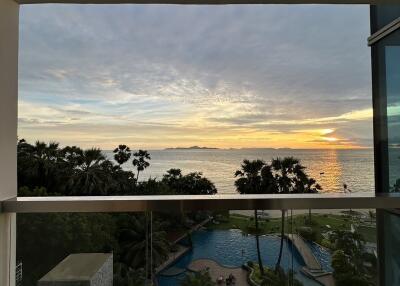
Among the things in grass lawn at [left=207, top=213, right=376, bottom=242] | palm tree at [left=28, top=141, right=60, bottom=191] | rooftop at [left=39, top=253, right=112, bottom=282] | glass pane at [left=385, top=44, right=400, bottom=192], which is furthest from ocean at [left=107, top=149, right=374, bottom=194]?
palm tree at [left=28, top=141, right=60, bottom=191]

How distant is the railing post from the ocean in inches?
82.9

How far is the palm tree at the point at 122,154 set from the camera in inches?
316

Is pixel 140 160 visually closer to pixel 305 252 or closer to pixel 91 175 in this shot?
pixel 91 175

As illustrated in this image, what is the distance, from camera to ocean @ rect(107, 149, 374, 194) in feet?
11.7

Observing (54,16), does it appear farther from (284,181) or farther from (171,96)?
(284,181)

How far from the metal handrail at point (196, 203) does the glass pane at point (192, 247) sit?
0.05 metres

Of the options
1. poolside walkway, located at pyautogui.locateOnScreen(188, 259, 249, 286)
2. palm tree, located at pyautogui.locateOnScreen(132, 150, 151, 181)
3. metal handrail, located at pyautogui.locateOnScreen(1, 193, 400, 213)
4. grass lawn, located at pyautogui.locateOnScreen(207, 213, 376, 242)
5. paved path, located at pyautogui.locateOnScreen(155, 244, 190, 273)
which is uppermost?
palm tree, located at pyautogui.locateOnScreen(132, 150, 151, 181)

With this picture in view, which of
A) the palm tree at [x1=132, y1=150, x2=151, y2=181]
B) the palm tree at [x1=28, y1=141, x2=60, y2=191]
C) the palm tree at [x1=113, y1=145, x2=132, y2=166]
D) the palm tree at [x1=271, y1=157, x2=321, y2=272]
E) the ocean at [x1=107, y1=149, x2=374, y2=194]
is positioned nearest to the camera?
the ocean at [x1=107, y1=149, x2=374, y2=194]

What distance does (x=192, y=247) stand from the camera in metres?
1.97

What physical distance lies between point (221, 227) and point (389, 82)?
2.53 m

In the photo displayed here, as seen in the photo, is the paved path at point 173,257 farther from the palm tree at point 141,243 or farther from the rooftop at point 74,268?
the rooftop at point 74,268

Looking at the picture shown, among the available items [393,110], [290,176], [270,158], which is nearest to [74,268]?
[393,110]

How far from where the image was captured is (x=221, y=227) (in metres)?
1.95

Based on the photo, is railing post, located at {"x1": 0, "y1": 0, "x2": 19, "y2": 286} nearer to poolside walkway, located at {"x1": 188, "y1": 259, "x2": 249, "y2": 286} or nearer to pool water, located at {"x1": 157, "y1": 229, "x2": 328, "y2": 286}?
pool water, located at {"x1": 157, "y1": 229, "x2": 328, "y2": 286}
